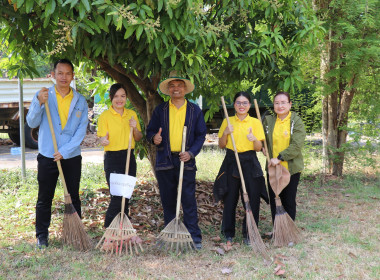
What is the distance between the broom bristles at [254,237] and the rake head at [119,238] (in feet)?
3.78

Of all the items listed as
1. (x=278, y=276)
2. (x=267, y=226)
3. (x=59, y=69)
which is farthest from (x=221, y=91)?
(x=278, y=276)

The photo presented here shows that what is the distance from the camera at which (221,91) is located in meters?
5.54

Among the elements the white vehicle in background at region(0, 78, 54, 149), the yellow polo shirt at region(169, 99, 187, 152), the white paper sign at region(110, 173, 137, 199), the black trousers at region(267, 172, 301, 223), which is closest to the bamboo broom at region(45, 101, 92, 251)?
the white paper sign at region(110, 173, 137, 199)

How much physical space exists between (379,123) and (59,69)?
6034mm

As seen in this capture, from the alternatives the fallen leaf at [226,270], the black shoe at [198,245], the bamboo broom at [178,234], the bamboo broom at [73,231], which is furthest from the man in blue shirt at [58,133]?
the fallen leaf at [226,270]

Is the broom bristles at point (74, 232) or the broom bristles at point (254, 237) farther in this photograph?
the broom bristles at point (74, 232)

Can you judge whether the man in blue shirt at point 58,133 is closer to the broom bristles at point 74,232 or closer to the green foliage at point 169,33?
the broom bristles at point 74,232

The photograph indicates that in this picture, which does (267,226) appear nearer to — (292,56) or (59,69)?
(292,56)

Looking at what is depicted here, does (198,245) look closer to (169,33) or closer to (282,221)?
(282,221)

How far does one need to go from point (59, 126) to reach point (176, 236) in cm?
168

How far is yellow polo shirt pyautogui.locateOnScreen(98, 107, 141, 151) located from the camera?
4.18 meters

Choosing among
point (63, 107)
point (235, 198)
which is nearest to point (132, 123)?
point (63, 107)

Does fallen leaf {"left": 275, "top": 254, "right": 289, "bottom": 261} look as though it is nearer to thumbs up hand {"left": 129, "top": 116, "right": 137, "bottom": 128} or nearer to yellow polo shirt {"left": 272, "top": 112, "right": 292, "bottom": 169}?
yellow polo shirt {"left": 272, "top": 112, "right": 292, "bottom": 169}

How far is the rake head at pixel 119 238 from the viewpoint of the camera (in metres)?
3.93
